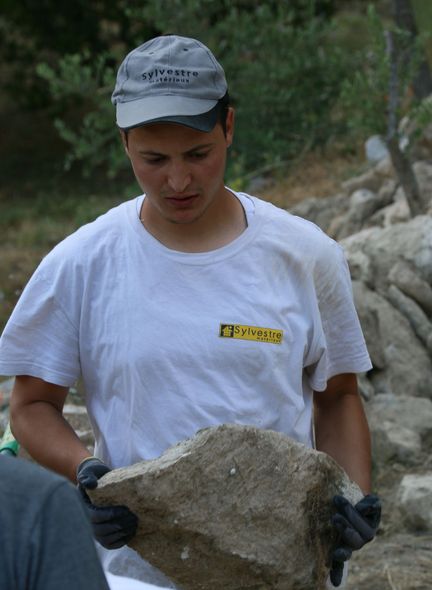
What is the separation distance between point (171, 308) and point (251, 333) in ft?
0.64

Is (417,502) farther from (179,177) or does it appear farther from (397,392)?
(179,177)

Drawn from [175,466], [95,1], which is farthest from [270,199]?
[175,466]

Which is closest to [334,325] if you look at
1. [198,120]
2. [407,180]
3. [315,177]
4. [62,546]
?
[198,120]

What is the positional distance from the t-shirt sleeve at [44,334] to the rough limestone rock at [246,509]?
360mm

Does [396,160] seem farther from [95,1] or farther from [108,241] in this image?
[95,1]

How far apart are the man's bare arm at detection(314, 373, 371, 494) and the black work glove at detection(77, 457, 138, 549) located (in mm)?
637

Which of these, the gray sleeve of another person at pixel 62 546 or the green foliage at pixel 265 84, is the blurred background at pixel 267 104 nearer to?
the green foliage at pixel 265 84

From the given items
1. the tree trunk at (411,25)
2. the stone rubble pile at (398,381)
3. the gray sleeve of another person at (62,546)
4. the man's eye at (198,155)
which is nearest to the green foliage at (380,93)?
the stone rubble pile at (398,381)

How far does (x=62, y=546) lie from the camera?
1607 mm

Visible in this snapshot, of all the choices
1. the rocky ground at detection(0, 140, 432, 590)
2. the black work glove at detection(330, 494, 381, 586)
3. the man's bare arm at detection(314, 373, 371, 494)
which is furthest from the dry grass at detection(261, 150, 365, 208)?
the black work glove at detection(330, 494, 381, 586)

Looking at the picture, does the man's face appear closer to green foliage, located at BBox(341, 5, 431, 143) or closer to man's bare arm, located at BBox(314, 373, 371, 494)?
man's bare arm, located at BBox(314, 373, 371, 494)

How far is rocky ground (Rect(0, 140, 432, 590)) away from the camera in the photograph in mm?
5012

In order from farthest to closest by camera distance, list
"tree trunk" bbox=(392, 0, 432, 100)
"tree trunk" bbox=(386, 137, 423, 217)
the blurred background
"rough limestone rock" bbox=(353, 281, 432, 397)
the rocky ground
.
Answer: "tree trunk" bbox=(392, 0, 432, 100) < the blurred background < "tree trunk" bbox=(386, 137, 423, 217) < "rough limestone rock" bbox=(353, 281, 432, 397) < the rocky ground

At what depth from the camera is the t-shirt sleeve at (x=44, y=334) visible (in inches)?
118
